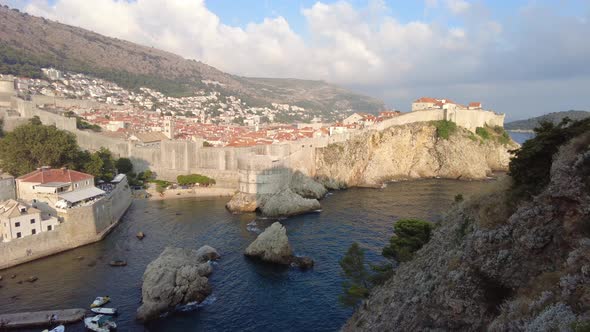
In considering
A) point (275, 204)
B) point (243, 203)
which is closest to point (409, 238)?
point (275, 204)

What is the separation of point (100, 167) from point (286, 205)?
54.4 ft

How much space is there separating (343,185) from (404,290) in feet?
115

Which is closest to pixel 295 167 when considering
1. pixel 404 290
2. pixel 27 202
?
pixel 27 202

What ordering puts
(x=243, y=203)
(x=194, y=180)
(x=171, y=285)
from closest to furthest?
(x=171, y=285) → (x=243, y=203) → (x=194, y=180)

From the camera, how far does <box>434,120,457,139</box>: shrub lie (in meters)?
53.2

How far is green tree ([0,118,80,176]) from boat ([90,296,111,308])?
17382 millimetres

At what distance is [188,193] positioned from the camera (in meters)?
37.5

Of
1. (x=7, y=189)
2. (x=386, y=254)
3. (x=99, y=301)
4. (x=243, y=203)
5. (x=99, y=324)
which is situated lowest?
(x=99, y=324)

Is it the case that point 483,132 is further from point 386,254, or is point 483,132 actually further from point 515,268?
point 515,268

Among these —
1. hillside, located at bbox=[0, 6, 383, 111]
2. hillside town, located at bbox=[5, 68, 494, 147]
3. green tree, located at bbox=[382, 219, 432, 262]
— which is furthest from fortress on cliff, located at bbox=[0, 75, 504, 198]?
hillside, located at bbox=[0, 6, 383, 111]

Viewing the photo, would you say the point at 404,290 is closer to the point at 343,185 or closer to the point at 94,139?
the point at 343,185

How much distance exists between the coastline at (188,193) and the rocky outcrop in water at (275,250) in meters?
16.5

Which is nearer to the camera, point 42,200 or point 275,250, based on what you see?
point 275,250

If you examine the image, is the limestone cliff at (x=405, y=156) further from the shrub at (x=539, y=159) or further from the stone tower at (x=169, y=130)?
the shrub at (x=539, y=159)
